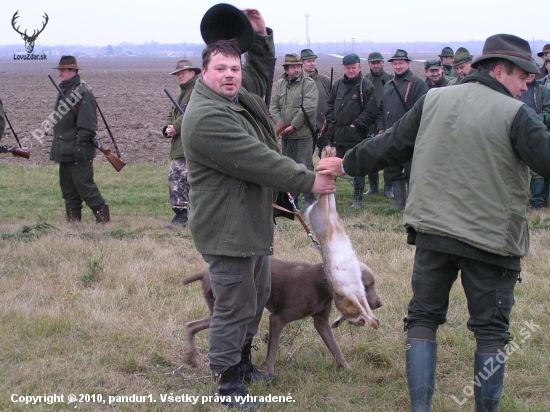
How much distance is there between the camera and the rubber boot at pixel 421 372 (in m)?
3.63

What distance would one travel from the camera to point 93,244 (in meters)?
7.77

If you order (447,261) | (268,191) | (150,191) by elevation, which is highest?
(268,191)

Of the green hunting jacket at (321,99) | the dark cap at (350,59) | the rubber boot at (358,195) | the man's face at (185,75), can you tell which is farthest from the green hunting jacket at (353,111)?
the man's face at (185,75)

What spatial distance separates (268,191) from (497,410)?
1.84m

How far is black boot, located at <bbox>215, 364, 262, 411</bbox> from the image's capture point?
400 centimetres

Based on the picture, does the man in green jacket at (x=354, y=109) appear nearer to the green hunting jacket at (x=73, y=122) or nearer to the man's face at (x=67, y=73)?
the green hunting jacket at (x=73, y=122)

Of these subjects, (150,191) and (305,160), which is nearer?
(305,160)

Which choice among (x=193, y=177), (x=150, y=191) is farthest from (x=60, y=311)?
(x=150, y=191)

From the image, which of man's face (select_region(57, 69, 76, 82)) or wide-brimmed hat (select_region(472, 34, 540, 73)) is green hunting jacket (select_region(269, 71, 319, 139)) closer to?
man's face (select_region(57, 69, 76, 82))

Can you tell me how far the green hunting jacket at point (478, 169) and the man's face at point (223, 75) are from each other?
107 cm

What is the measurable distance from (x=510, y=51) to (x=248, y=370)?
2543mm

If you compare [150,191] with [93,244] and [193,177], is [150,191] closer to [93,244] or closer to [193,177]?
[93,244]

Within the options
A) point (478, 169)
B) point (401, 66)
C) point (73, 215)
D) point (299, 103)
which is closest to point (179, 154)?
point (73, 215)

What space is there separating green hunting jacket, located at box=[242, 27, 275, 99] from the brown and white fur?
0.80 metres
